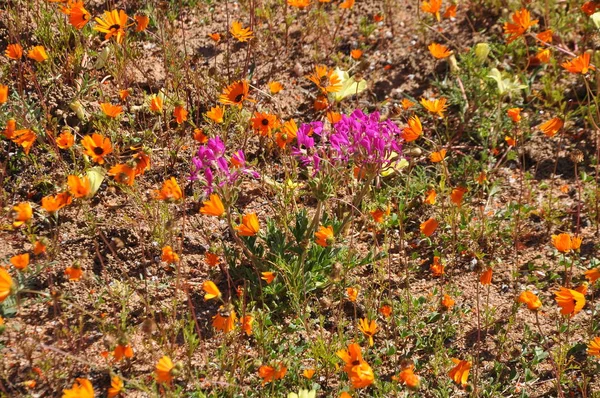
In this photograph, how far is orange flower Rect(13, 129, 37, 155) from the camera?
10.4 feet

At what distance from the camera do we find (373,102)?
416cm

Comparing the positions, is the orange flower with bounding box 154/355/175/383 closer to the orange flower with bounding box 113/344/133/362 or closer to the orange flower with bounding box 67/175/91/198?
the orange flower with bounding box 113/344/133/362

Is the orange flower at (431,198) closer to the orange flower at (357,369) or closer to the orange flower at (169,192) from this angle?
the orange flower at (357,369)

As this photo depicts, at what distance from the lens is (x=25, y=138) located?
321 cm

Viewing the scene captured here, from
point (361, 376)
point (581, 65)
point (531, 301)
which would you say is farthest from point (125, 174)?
point (581, 65)

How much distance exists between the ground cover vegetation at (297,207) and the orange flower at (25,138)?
0.01m

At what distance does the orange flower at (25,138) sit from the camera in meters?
3.16

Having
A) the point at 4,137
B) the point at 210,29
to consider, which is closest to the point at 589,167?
the point at 210,29

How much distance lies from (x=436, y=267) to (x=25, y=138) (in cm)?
205

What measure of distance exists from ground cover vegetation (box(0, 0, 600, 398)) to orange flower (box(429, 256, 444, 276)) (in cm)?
1

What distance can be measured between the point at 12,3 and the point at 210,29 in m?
1.26

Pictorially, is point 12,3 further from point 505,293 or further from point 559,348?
point 559,348

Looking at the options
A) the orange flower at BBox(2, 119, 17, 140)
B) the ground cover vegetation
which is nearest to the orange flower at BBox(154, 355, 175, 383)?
the ground cover vegetation

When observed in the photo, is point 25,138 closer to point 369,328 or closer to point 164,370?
point 164,370
